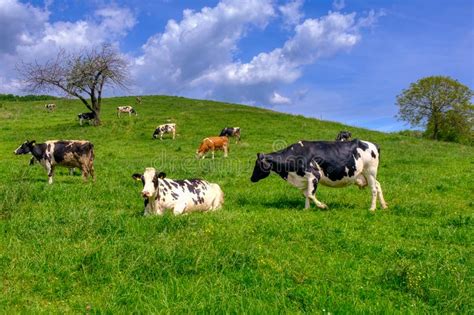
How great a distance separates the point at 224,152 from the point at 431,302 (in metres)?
23.9

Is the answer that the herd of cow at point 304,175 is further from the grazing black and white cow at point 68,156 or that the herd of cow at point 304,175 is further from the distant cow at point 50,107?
the distant cow at point 50,107

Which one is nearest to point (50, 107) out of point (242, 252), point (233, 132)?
point (233, 132)

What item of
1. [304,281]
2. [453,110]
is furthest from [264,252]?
[453,110]

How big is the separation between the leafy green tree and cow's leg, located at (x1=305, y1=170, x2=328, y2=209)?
188ft

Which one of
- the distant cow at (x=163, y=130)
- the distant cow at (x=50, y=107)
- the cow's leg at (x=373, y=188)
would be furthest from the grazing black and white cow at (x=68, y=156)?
the distant cow at (x=50, y=107)

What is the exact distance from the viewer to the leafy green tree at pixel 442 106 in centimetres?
6259

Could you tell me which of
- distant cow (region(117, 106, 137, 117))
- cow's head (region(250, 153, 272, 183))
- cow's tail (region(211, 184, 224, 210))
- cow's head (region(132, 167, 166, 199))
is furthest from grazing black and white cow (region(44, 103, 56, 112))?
cow's head (region(132, 167, 166, 199))

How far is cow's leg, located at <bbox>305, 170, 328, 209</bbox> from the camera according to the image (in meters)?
12.2

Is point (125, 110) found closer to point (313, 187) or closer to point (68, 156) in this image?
point (68, 156)

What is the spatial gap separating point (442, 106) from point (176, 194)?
61.5 meters

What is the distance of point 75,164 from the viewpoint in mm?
18062

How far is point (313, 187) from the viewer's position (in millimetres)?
12461

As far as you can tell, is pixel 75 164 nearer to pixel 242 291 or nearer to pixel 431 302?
pixel 242 291

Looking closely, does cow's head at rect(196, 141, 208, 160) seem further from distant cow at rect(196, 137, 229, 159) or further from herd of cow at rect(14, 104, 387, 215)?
herd of cow at rect(14, 104, 387, 215)
